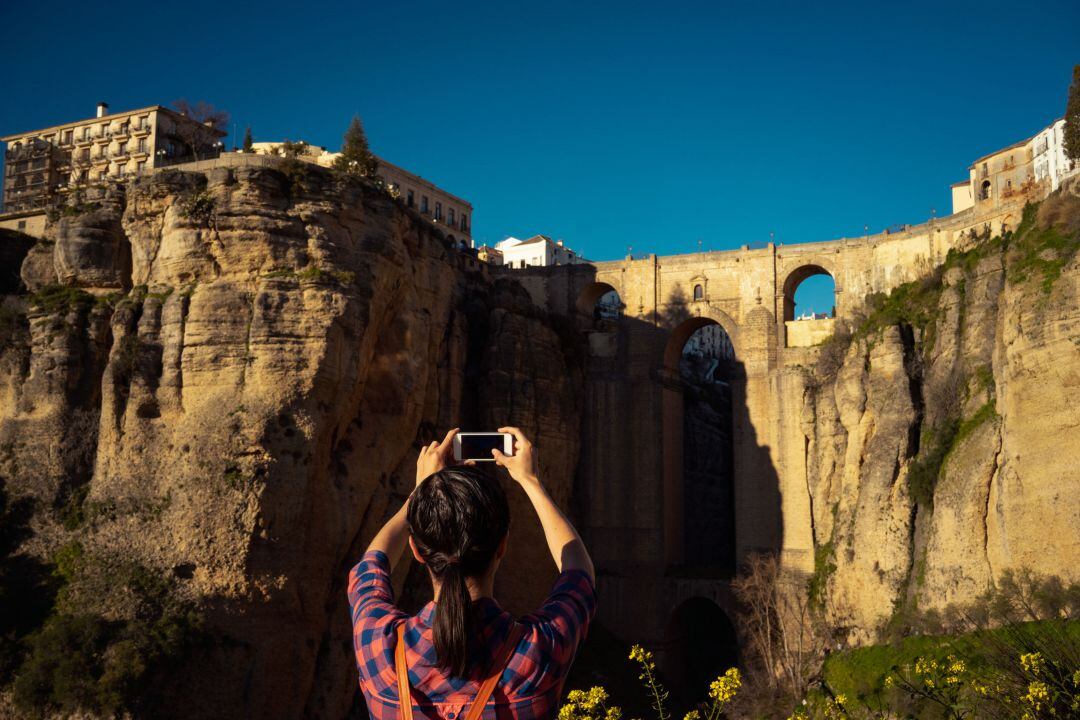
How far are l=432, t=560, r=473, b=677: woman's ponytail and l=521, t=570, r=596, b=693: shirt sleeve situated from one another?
208mm

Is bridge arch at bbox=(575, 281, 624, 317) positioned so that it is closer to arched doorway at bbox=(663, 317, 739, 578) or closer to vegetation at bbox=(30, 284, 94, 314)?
arched doorway at bbox=(663, 317, 739, 578)

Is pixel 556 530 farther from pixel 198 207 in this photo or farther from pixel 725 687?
pixel 198 207

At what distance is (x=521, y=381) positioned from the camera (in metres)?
40.7

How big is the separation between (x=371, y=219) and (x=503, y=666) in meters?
29.9

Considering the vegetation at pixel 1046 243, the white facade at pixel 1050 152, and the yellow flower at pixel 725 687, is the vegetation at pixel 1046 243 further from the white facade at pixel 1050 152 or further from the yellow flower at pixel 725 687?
the yellow flower at pixel 725 687

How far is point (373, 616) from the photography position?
3.79 m

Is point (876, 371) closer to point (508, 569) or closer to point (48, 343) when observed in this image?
point (508, 569)

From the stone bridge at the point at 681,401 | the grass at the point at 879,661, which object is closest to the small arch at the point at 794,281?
the stone bridge at the point at 681,401

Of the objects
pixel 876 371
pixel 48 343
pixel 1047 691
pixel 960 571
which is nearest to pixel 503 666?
pixel 1047 691

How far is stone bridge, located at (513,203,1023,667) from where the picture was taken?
4244 cm

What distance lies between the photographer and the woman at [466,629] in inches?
139

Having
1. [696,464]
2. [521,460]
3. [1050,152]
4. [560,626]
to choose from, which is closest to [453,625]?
[560,626]

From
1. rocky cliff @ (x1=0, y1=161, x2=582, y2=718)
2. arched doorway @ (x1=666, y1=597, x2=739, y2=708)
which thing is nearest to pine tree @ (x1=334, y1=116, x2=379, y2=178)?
rocky cliff @ (x1=0, y1=161, x2=582, y2=718)

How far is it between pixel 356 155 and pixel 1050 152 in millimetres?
27111
